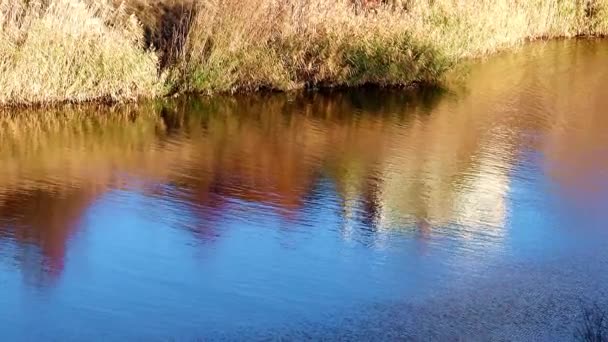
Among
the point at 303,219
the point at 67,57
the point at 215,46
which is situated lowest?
the point at 303,219

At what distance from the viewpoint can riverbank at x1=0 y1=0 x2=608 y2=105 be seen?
1217 centimetres

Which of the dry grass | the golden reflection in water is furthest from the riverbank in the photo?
the golden reflection in water

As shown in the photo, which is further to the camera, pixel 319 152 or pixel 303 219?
pixel 319 152

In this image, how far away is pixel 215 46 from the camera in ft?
43.9

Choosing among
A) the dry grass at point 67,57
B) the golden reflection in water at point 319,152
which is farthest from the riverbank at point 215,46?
the golden reflection in water at point 319,152

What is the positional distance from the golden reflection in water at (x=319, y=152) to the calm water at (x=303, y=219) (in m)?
0.03

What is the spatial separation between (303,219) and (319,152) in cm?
253

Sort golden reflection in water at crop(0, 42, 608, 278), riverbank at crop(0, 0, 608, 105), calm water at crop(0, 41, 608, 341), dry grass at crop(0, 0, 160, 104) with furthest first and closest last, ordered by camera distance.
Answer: riverbank at crop(0, 0, 608, 105)
dry grass at crop(0, 0, 160, 104)
golden reflection in water at crop(0, 42, 608, 278)
calm water at crop(0, 41, 608, 341)

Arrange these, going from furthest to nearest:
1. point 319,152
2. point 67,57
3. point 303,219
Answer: point 67,57 < point 319,152 < point 303,219

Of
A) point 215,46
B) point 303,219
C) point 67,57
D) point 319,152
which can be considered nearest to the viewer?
point 303,219

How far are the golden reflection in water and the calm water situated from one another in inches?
1.3

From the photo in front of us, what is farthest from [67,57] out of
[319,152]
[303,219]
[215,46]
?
[303,219]

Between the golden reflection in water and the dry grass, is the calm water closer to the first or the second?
the golden reflection in water

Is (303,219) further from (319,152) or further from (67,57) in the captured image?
(67,57)
